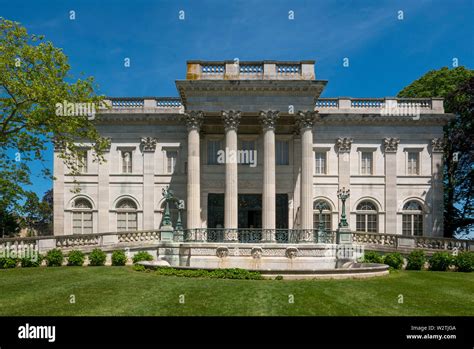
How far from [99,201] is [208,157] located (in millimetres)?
10014

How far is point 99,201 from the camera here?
34.3 meters

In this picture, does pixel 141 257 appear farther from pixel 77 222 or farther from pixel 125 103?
pixel 125 103

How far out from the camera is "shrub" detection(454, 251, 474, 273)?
2128 cm

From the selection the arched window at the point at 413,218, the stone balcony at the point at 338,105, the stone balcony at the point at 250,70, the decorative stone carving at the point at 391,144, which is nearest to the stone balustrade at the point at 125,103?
the stone balcony at the point at 338,105

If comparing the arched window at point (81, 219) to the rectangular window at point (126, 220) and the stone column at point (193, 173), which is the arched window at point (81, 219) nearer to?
the rectangular window at point (126, 220)

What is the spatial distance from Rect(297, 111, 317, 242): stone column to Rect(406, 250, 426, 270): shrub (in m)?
7.49

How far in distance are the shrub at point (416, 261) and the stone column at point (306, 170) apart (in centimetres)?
749

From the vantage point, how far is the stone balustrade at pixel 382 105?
34.2 metres

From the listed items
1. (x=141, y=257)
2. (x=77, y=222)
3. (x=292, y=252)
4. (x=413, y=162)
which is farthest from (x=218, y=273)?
(x=413, y=162)

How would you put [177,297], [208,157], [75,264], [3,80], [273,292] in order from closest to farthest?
[177,297] → [273,292] → [3,80] → [75,264] → [208,157]

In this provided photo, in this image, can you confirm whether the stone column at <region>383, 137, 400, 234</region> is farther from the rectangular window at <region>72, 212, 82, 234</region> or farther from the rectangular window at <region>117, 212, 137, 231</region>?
the rectangular window at <region>72, 212, 82, 234</region>

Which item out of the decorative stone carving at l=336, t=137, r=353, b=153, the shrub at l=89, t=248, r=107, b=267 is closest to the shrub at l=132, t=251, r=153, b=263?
the shrub at l=89, t=248, r=107, b=267
